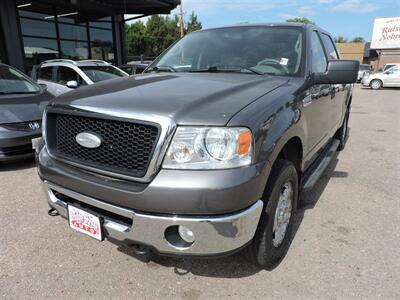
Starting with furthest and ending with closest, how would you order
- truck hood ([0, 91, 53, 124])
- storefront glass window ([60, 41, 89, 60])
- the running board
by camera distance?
1. storefront glass window ([60, 41, 89, 60])
2. truck hood ([0, 91, 53, 124])
3. the running board

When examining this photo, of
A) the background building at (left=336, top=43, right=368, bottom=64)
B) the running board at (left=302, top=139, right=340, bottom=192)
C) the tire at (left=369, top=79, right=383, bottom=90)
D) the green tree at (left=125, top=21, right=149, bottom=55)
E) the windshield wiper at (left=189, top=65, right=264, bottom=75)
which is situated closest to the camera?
the windshield wiper at (left=189, top=65, right=264, bottom=75)

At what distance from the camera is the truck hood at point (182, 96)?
192cm

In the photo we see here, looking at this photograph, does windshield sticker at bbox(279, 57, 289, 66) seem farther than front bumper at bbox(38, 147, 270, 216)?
Yes

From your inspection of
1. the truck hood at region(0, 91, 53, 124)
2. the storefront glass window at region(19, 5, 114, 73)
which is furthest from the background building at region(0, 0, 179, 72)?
the truck hood at region(0, 91, 53, 124)

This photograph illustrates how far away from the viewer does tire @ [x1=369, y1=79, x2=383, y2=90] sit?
20852 mm

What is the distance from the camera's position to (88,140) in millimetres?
2111

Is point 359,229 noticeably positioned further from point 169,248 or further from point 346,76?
point 169,248

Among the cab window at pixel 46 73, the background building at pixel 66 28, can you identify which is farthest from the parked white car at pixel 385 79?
the cab window at pixel 46 73

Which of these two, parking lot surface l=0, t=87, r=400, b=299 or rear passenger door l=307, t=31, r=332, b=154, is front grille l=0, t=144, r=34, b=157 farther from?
rear passenger door l=307, t=31, r=332, b=154

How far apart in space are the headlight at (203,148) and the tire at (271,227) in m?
0.42

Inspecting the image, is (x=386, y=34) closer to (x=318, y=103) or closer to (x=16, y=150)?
(x=318, y=103)

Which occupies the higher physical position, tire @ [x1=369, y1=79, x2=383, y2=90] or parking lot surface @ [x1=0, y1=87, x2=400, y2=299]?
parking lot surface @ [x1=0, y1=87, x2=400, y2=299]

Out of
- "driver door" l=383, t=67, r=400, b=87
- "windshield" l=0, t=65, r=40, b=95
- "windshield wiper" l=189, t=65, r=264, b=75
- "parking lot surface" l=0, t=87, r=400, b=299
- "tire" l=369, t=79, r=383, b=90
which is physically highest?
"windshield wiper" l=189, t=65, r=264, b=75

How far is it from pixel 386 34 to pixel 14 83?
40294mm
